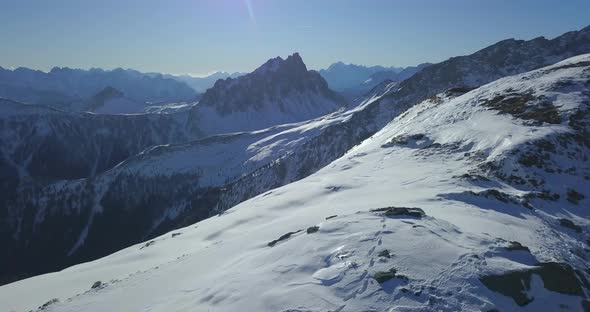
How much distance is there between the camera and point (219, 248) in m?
23.9

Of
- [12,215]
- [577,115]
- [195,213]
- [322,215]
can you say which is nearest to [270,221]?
[322,215]

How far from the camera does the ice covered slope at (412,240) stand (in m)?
14.5

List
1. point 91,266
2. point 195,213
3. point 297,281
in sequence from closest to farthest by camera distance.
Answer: point 297,281 < point 91,266 < point 195,213

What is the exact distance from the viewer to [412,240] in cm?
1716

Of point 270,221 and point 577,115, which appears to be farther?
point 577,115

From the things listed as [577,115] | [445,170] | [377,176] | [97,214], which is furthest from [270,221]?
[97,214]

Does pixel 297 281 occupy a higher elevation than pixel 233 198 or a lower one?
higher

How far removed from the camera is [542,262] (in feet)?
54.1

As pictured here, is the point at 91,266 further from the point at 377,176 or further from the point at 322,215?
the point at 377,176

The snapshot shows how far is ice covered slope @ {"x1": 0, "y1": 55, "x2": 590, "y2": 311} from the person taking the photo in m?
14.5

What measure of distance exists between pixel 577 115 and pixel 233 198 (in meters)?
114

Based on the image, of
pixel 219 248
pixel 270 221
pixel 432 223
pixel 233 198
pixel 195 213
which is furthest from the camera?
pixel 195 213

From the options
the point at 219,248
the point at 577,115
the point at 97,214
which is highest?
the point at 577,115

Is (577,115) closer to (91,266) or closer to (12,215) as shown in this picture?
(91,266)
